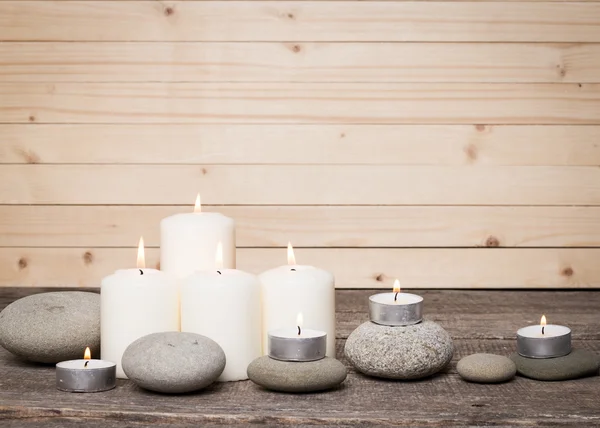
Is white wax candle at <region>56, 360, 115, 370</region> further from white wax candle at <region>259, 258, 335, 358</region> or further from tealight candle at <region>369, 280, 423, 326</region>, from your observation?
tealight candle at <region>369, 280, 423, 326</region>

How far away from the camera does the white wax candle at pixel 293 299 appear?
1136 millimetres

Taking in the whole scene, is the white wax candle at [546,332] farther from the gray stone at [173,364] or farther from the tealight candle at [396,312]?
the gray stone at [173,364]

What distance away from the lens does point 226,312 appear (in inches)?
43.4

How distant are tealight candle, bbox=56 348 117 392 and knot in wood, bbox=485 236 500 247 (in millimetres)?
1311

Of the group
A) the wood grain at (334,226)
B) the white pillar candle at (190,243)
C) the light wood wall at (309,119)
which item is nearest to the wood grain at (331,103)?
the light wood wall at (309,119)

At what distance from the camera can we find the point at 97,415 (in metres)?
0.96

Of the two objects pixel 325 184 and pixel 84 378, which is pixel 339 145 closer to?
pixel 325 184

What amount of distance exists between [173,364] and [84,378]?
0.12 m

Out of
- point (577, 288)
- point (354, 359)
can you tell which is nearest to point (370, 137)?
point (577, 288)

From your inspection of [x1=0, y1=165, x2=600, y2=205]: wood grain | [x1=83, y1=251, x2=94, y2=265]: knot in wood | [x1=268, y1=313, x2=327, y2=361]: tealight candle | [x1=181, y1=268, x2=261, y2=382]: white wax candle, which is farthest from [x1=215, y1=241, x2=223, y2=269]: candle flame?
[x1=83, y1=251, x2=94, y2=265]: knot in wood

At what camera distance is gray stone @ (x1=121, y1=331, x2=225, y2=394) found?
3.32 ft

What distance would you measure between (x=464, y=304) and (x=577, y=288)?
1.59 ft

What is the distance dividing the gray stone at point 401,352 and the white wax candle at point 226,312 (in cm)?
14

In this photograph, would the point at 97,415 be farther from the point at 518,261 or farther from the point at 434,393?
the point at 518,261
